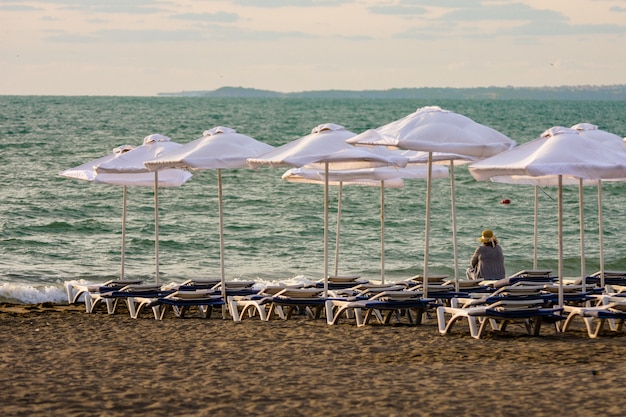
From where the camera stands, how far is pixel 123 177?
1591cm

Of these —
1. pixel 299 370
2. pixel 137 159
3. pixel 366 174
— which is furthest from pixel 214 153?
pixel 299 370

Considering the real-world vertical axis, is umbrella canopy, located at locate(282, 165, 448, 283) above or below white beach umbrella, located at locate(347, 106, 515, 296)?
below

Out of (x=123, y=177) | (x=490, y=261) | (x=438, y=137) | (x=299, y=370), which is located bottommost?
(x=299, y=370)

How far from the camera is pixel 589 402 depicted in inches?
324

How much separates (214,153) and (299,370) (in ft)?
13.9

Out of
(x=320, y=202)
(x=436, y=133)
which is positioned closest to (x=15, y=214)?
(x=320, y=202)

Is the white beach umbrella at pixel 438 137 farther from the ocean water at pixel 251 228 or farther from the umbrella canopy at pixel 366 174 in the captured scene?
the ocean water at pixel 251 228

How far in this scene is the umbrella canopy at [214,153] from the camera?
1319 centimetres

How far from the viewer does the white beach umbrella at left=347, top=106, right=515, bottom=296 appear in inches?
472

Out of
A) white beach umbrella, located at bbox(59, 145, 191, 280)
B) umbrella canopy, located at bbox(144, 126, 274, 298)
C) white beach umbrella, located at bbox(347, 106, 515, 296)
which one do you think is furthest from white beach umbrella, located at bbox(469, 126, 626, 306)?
white beach umbrella, located at bbox(59, 145, 191, 280)

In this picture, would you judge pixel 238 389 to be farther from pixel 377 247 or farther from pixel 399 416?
pixel 377 247

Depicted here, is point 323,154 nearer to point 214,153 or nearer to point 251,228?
point 214,153

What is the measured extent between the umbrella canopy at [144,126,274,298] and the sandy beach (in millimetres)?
1898

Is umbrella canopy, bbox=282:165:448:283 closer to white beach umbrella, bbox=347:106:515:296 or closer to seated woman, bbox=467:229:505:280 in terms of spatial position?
seated woman, bbox=467:229:505:280
